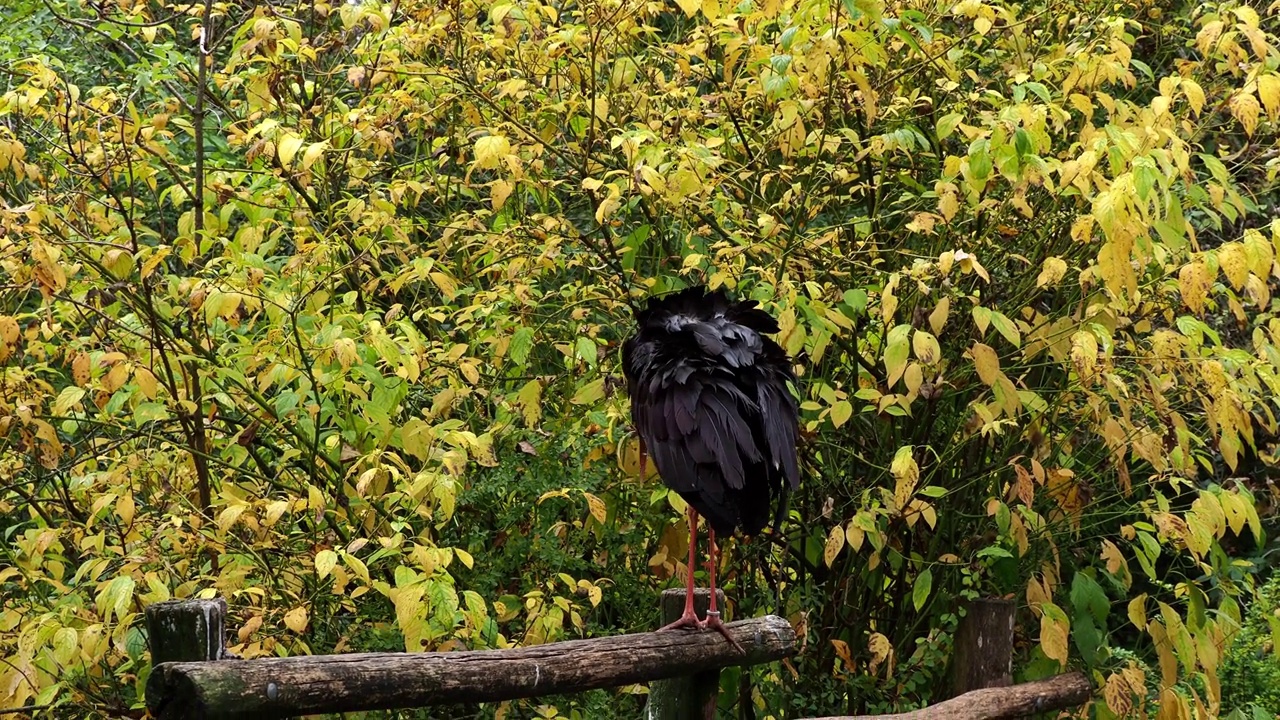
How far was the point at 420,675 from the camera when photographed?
101 inches

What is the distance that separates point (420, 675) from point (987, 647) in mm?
2425

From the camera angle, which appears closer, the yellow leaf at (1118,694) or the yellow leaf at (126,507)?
the yellow leaf at (126,507)

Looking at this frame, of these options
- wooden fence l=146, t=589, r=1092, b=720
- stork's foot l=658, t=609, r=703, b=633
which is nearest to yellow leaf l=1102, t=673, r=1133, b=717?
wooden fence l=146, t=589, r=1092, b=720

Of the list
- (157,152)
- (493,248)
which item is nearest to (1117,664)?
(493,248)

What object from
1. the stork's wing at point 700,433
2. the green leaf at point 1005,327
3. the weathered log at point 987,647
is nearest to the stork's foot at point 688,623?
the stork's wing at point 700,433

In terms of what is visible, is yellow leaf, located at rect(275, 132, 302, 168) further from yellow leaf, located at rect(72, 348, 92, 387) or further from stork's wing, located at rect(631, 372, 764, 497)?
stork's wing, located at rect(631, 372, 764, 497)

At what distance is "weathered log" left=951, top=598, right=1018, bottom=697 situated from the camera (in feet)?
14.3

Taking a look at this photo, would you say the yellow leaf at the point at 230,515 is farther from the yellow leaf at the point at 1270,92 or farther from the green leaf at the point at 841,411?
the yellow leaf at the point at 1270,92

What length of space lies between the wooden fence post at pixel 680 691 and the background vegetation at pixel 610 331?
450 millimetres

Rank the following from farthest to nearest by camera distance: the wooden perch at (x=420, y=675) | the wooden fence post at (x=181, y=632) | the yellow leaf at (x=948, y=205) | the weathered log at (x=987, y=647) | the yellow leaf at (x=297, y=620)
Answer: the weathered log at (x=987, y=647)
the yellow leaf at (x=948, y=205)
the yellow leaf at (x=297, y=620)
the wooden fence post at (x=181, y=632)
the wooden perch at (x=420, y=675)

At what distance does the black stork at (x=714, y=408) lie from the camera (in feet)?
10.5

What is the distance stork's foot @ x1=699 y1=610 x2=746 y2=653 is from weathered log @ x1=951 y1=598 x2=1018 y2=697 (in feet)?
3.96

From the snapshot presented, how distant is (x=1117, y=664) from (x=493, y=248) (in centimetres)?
268

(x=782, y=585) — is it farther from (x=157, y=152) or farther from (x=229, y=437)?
(x=157, y=152)
